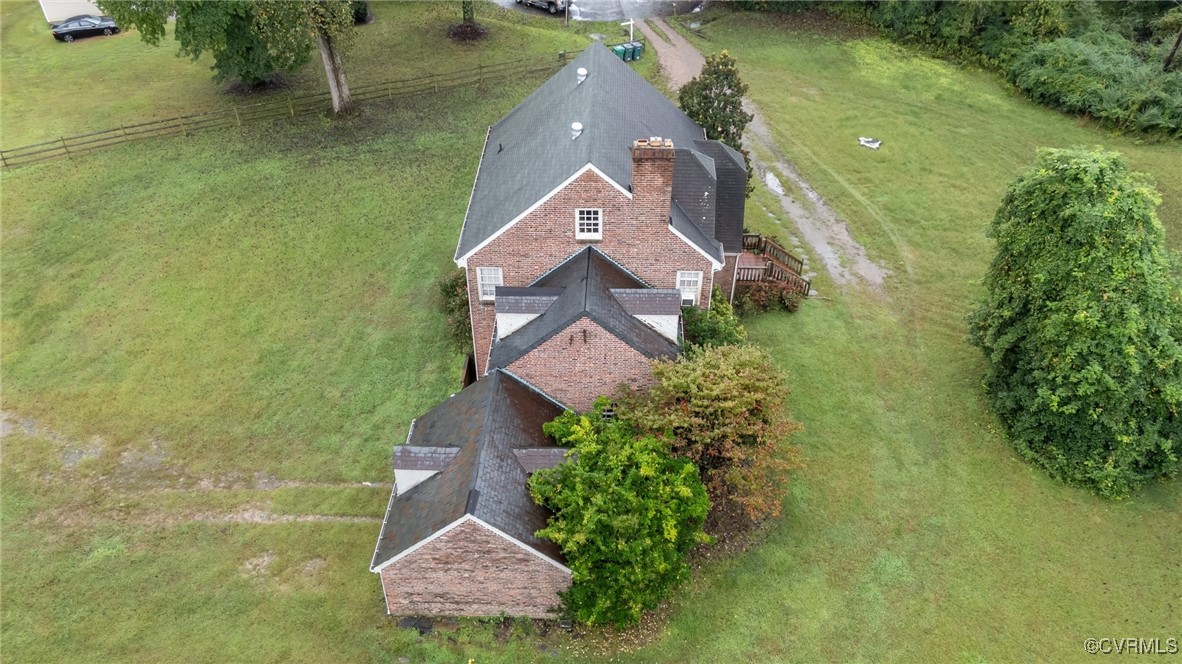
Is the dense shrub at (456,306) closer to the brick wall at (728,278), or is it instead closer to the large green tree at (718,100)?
the brick wall at (728,278)

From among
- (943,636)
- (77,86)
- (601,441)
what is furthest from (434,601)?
(77,86)

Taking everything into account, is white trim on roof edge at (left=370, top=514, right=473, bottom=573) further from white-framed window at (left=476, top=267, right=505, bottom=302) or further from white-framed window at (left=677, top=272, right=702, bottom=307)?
white-framed window at (left=677, top=272, right=702, bottom=307)

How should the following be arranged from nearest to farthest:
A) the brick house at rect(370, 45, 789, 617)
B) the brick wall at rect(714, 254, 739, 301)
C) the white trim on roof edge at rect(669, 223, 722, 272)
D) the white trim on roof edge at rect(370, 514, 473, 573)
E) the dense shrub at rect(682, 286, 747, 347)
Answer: the white trim on roof edge at rect(370, 514, 473, 573), the brick house at rect(370, 45, 789, 617), the white trim on roof edge at rect(669, 223, 722, 272), the dense shrub at rect(682, 286, 747, 347), the brick wall at rect(714, 254, 739, 301)

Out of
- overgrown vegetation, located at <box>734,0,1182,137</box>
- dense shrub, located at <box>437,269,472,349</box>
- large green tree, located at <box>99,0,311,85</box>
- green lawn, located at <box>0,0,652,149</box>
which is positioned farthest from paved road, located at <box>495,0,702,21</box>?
dense shrub, located at <box>437,269,472,349</box>

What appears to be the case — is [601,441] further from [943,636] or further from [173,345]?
[173,345]

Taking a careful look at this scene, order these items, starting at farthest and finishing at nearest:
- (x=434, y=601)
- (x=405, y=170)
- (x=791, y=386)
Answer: (x=405, y=170)
(x=791, y=386)
(x=434, y=601)

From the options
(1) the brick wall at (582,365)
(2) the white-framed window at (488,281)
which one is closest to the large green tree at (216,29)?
(2) the white-framed window at (488,281)
